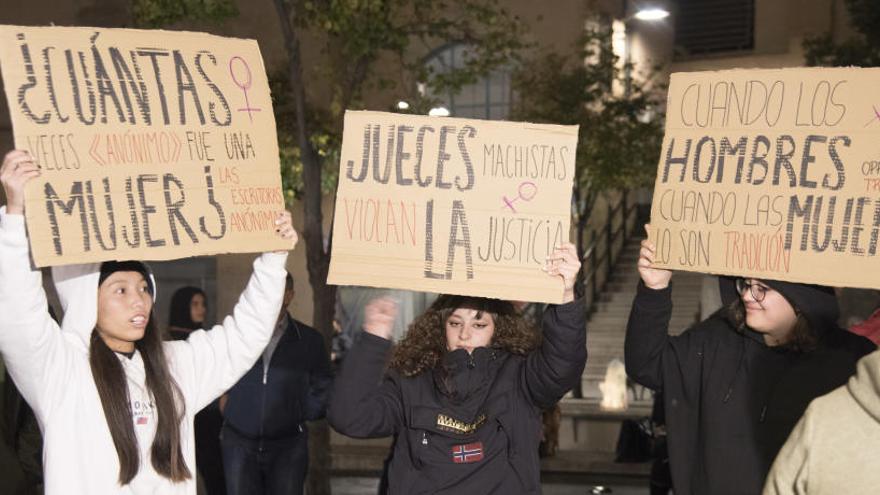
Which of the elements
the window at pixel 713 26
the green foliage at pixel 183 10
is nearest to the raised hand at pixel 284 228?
the green foliage at pixel 183 10

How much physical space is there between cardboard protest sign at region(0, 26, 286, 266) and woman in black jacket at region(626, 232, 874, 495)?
1.50 m

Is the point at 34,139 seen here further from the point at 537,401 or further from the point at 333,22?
the point at 333,22

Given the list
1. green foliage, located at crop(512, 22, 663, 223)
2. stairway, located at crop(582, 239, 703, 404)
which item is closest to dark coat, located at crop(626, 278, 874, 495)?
green foliage, located at crop(512, 22, 663, 223)

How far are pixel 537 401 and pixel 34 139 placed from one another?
2.07m

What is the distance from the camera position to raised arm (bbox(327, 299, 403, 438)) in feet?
13.6

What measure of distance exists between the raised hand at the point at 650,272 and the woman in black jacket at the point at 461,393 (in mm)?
271

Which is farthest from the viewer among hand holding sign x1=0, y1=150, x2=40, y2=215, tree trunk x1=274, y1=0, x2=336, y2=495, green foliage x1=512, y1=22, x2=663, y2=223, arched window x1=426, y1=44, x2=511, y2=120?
arched window x1=426, y1=44, x2=511, y2=120

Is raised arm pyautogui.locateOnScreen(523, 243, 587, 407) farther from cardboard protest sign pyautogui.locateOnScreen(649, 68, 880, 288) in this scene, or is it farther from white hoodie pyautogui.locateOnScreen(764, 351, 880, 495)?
white hoodie pyautogui.locateOnScreen(764, 351, 880, 495)

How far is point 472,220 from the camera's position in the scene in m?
4.40

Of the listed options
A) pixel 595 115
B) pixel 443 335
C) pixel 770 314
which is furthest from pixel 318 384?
pixel 595 115

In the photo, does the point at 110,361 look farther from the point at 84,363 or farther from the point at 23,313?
the point at 23,313

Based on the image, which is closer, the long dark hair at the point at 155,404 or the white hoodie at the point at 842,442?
the white hoodie at the point at 842,442

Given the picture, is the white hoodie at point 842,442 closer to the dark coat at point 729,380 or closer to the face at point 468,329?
the dark coat at point 729,380

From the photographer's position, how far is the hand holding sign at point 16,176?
144 inches
